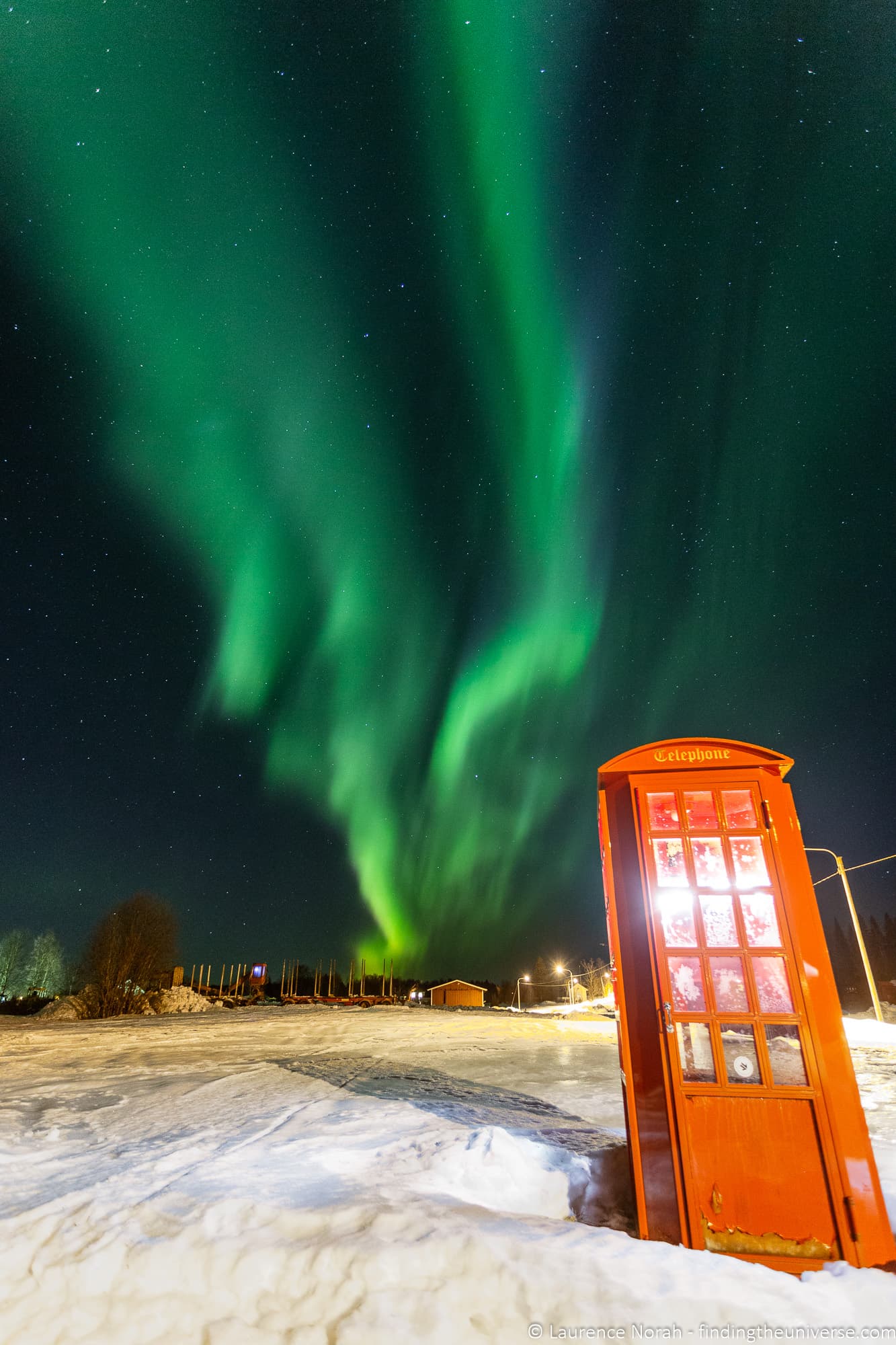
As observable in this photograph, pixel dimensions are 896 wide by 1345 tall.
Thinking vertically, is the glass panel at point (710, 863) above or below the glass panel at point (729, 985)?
above

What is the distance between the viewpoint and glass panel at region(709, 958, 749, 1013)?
472 centimetres

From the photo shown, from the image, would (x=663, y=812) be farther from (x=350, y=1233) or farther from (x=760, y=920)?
(x=350, y=1233)

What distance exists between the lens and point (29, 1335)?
10.0ft

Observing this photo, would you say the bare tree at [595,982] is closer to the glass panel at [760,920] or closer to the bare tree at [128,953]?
the bare tree at [128,953]

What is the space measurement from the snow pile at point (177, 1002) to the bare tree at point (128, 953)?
112 inches

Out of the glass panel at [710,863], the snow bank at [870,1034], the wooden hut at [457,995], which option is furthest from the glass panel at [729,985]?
the wooden hut at [457,995]

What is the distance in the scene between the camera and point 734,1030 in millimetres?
4648

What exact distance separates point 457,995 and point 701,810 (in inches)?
3337

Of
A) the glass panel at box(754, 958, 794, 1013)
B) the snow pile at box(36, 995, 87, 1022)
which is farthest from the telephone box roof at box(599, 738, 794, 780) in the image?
the snow pile at box(36, 995, 87, 1022)

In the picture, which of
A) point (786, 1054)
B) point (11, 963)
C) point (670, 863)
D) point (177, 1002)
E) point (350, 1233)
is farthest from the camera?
point (11, 963)

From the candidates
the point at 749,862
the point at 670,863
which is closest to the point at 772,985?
the point at 749,862

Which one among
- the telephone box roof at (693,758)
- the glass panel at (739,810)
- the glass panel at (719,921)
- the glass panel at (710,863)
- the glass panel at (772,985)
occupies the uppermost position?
the telephone box roof at (693,758)

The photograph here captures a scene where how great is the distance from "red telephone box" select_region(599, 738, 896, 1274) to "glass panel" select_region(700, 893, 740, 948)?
1cm

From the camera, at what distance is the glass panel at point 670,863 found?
5.10 metres
